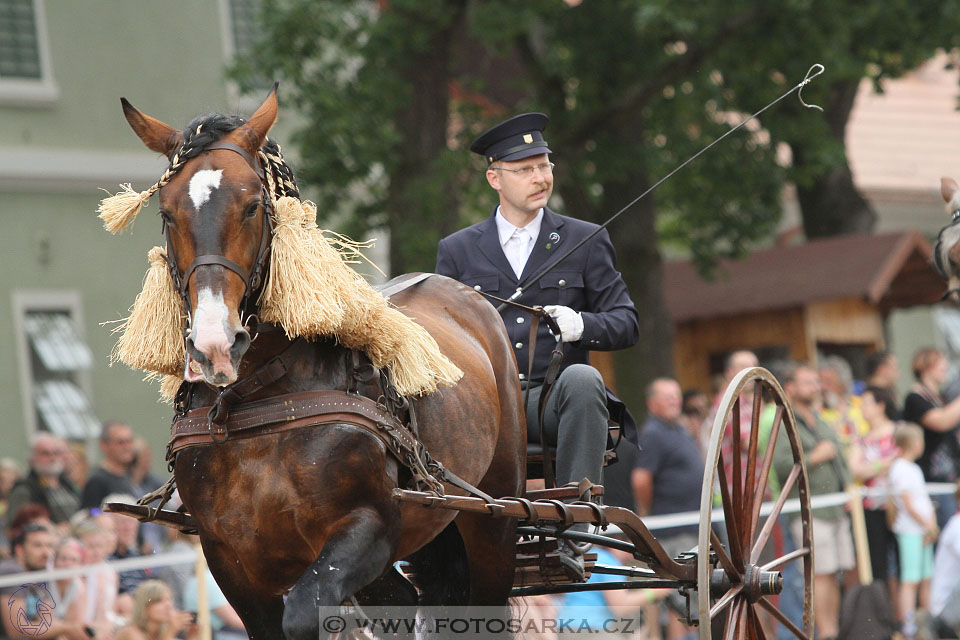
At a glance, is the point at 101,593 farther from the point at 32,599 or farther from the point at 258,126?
the point at 258,126

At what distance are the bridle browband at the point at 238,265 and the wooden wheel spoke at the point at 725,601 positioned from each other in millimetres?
2203

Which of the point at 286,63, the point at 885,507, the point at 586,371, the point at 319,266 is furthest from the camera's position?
the point at 286,63

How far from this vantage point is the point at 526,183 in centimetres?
579

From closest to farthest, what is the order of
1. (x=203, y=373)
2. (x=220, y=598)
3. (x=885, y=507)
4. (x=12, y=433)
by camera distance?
(x=203, y=373), (x=220, y=598), (x=885, y=507), (x=12, y=433)

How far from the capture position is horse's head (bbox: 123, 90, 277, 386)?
3850 millimetres

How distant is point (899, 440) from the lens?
10117mm

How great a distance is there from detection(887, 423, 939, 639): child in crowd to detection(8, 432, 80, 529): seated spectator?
562 centimetres

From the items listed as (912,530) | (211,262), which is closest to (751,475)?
(211,262)

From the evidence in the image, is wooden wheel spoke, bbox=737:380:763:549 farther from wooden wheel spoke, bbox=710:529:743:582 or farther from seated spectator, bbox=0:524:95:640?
seated spectator, bbox=0:524:95:640

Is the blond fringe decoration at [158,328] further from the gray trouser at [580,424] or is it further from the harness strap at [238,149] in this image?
the gray trouser at [580,424]

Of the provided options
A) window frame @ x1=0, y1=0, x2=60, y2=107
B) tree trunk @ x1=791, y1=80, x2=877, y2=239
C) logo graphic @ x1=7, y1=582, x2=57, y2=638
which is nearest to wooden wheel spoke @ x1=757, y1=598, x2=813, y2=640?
logo graphic @ x1=7, y1=582, x2=57, y2=638

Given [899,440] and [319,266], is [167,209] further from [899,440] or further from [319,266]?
[899,440]

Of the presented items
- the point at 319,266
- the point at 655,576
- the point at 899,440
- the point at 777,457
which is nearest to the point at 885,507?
the point at 899,440

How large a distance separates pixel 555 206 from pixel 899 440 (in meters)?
7.15
